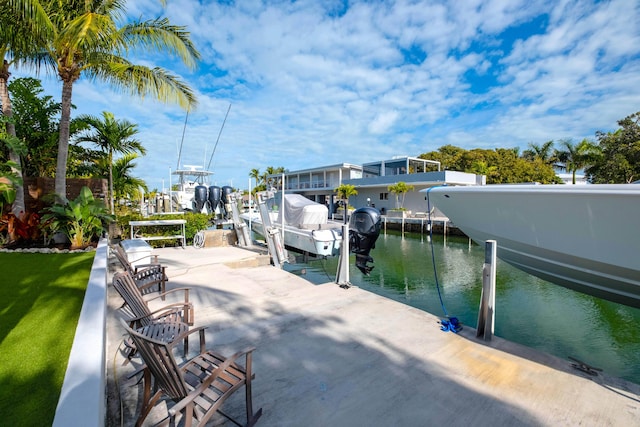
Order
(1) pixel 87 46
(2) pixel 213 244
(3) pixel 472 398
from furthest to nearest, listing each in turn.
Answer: (2) pixel 213 244, (1) pixel 87 46, (3) pixel 472 398

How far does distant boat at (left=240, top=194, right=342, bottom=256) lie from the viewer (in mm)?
8602

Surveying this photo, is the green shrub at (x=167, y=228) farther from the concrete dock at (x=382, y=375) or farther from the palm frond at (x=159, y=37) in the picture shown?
the concrete dock at (x=382, y=375)

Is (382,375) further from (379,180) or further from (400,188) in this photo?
(379,180)

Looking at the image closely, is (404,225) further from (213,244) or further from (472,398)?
(472,398)

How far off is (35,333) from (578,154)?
143 feet

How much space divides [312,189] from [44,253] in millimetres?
33318

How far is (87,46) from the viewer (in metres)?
7.77

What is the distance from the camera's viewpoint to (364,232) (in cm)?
725

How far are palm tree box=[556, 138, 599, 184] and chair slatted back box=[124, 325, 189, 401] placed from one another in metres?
41.0

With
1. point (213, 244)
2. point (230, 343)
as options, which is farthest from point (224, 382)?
point (213, 244)

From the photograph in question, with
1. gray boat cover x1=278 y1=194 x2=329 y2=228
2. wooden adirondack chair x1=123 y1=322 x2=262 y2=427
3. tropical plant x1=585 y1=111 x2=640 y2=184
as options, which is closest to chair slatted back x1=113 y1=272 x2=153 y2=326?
wooden adirondack chair x1=123 y1=322 x2=262 y2=427

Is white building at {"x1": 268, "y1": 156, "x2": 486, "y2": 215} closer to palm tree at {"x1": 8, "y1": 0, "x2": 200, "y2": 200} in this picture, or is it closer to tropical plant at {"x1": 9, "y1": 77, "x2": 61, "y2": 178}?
palm tree at {"x1": 8, "y1": 0, "x2": 200, "y2": 200}

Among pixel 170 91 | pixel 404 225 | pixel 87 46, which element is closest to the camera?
pixel 87 46

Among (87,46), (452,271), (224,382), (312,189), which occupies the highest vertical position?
(87,46)
